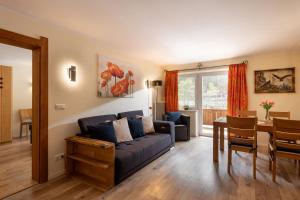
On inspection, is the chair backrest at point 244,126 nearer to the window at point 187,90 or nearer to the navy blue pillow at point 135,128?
the navy blue pillow at point 135,128

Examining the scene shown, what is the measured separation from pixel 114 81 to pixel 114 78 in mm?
66

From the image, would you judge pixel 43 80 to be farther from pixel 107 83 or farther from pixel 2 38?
pixel 107 83

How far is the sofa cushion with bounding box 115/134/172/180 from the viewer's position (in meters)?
2.31

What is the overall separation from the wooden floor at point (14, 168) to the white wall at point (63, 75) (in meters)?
0.40

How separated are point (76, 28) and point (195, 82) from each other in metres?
3.79

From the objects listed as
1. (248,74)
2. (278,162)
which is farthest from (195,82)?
(278,162)

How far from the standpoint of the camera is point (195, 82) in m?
5.31

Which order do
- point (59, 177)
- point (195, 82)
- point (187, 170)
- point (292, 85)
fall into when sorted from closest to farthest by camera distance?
point (59, 177), point (187, 170), point (292, 85), point (195, 82)

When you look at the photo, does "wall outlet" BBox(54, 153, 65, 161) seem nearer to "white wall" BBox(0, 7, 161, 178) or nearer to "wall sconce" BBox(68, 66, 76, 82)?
"white wall" BBox(0, 7, 161, 178)

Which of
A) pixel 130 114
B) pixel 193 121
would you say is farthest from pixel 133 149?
pixel 193 121

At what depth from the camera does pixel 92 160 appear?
2.39 meters

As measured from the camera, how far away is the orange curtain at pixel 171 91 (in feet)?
17.9

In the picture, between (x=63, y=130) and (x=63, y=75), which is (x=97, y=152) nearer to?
(x=63, y=130)

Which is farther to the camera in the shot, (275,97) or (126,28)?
(275,97)
